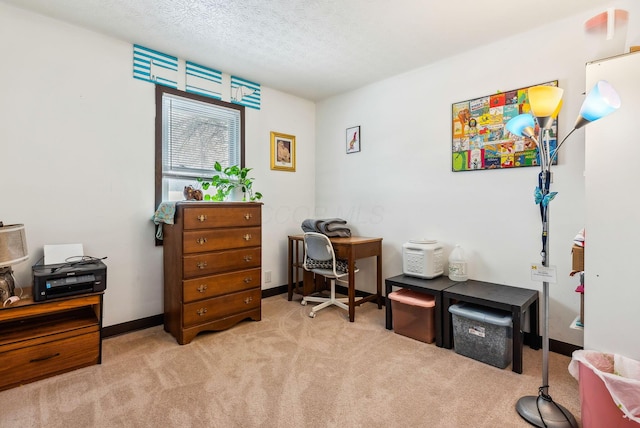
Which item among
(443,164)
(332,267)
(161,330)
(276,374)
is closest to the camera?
(276,374)

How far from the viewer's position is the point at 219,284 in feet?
9.13

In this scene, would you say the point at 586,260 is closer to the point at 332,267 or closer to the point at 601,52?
the point at 601,52

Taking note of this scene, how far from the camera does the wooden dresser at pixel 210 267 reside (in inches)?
102

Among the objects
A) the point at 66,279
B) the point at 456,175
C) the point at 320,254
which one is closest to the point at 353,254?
the point at 320,254

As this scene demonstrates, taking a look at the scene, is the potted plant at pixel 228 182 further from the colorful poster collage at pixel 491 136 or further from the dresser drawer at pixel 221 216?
the colorful poster collage at pixel 491 136

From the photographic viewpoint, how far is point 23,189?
Answer: 91.2 inches

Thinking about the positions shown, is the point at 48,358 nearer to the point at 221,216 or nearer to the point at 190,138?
the point at 221,216

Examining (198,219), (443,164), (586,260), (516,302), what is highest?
(443,164)

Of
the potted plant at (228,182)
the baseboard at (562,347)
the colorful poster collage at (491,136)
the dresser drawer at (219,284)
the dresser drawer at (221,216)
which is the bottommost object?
the baseboard at (562,347)

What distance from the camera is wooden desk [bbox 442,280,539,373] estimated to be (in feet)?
7.03

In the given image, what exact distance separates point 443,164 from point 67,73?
10.8 ft

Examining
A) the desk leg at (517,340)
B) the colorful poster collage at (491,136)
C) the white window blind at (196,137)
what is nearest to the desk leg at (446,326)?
the desk leg at (517,340)

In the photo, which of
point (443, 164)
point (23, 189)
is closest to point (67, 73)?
point (23, 189)

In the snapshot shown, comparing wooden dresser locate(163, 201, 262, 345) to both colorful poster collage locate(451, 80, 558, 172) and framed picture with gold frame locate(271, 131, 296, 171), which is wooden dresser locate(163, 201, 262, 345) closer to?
framed picture with gold frame locate(271, 131, 296, 171)
